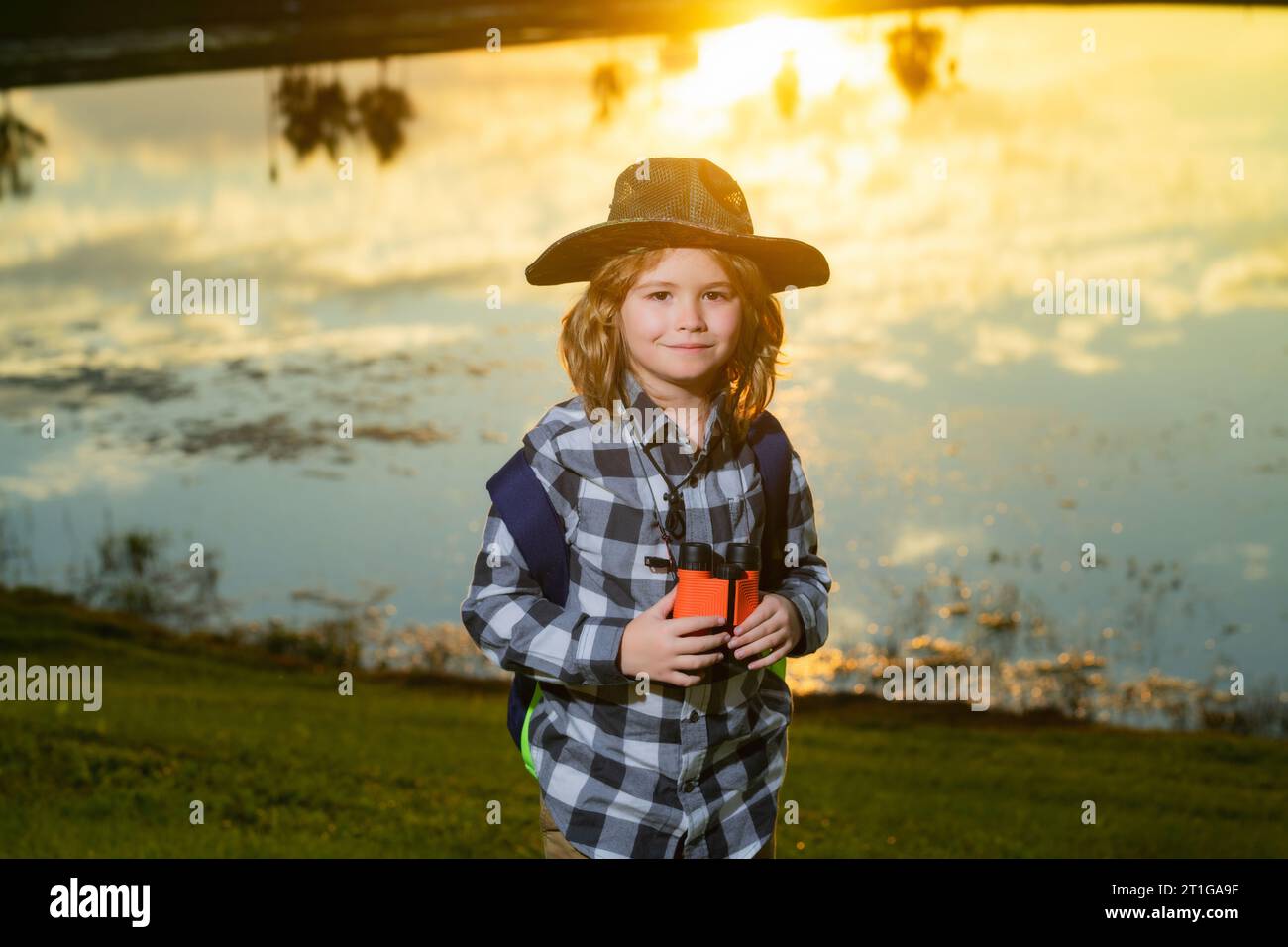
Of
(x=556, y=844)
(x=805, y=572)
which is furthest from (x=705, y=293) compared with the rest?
Answer: (x=556, y=844)

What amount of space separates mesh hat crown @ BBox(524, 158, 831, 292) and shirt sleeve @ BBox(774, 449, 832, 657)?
505 millimetres

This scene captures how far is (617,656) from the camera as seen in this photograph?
8.01 feet

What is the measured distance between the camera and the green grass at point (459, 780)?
521 centimetres

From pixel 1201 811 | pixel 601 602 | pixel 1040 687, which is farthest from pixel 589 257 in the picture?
pixel 1040 687

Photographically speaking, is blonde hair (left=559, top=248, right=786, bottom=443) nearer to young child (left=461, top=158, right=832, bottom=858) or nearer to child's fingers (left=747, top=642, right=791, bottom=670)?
young child (left=461, top=158, right=832, bottom=858)

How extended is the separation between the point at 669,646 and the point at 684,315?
2.55ft

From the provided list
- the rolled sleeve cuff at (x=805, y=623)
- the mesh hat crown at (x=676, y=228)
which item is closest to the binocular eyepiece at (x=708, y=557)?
the rolled sleeve cuff at (x=805, y=623)

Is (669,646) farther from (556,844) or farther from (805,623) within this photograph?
(556,844)

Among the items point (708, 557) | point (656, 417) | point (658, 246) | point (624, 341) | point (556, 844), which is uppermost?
point (658, 246)

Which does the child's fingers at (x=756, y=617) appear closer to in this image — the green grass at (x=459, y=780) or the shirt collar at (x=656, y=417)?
the shirt collar at (x=656, y=417)

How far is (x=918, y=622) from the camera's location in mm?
7301

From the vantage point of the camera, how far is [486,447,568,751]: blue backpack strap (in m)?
2.59

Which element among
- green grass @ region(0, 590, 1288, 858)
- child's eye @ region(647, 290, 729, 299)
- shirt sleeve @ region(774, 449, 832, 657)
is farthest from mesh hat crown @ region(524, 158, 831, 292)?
green grass @ region(0, 590, 1288, 858)

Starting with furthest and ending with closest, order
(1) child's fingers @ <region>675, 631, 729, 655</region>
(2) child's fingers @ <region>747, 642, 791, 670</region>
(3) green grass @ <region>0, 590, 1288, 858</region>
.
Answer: (3) green grass @ <region>0, 590, 1288, 858</region> < (2) child's fingers @ <region>747, 642, 791, 670</region> < (1) child's fingers @ <region>675, 631, 729, 655</region>
